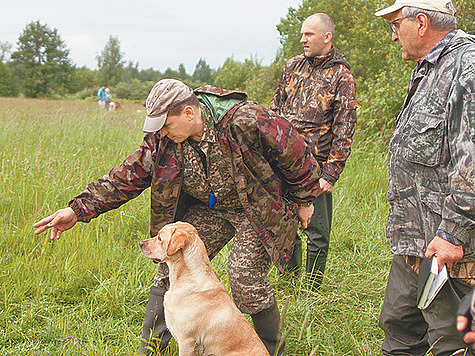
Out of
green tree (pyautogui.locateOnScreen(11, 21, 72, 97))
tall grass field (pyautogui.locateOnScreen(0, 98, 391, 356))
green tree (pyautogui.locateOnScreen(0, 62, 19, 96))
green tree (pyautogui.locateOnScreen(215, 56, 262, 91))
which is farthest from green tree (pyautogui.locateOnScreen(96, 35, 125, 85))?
tall grass field (pyautogui.locateOnScreen(0, 98, 391, 356))

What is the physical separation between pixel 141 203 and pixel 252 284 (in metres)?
2.86

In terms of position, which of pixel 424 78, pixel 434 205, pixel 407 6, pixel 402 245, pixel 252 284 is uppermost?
pixel 407 6

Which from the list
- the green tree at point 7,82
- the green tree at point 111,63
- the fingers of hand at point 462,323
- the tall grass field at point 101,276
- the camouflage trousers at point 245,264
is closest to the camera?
the fingers of hand at point 462,323

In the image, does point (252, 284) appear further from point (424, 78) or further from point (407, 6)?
point (407, 6)

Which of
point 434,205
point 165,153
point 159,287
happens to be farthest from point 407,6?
point 159,287

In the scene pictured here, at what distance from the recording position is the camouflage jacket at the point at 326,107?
4.30 m

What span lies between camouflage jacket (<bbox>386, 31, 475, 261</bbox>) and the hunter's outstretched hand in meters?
2.05

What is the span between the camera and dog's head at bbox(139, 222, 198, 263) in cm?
269

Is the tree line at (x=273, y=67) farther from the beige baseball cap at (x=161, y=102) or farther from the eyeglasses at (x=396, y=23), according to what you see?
the beige baseball cap at (x=161, y=102)

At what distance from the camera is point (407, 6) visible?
254cm

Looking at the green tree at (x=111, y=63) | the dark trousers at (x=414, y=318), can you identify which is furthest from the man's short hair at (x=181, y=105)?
the green tree at (x=111, y=63)

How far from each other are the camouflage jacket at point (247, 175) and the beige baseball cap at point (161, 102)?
10.9 inches

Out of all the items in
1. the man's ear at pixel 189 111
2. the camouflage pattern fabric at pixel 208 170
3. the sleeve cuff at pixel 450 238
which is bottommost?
the sleeve cuff at pixel 450 238

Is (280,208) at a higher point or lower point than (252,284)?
higher
